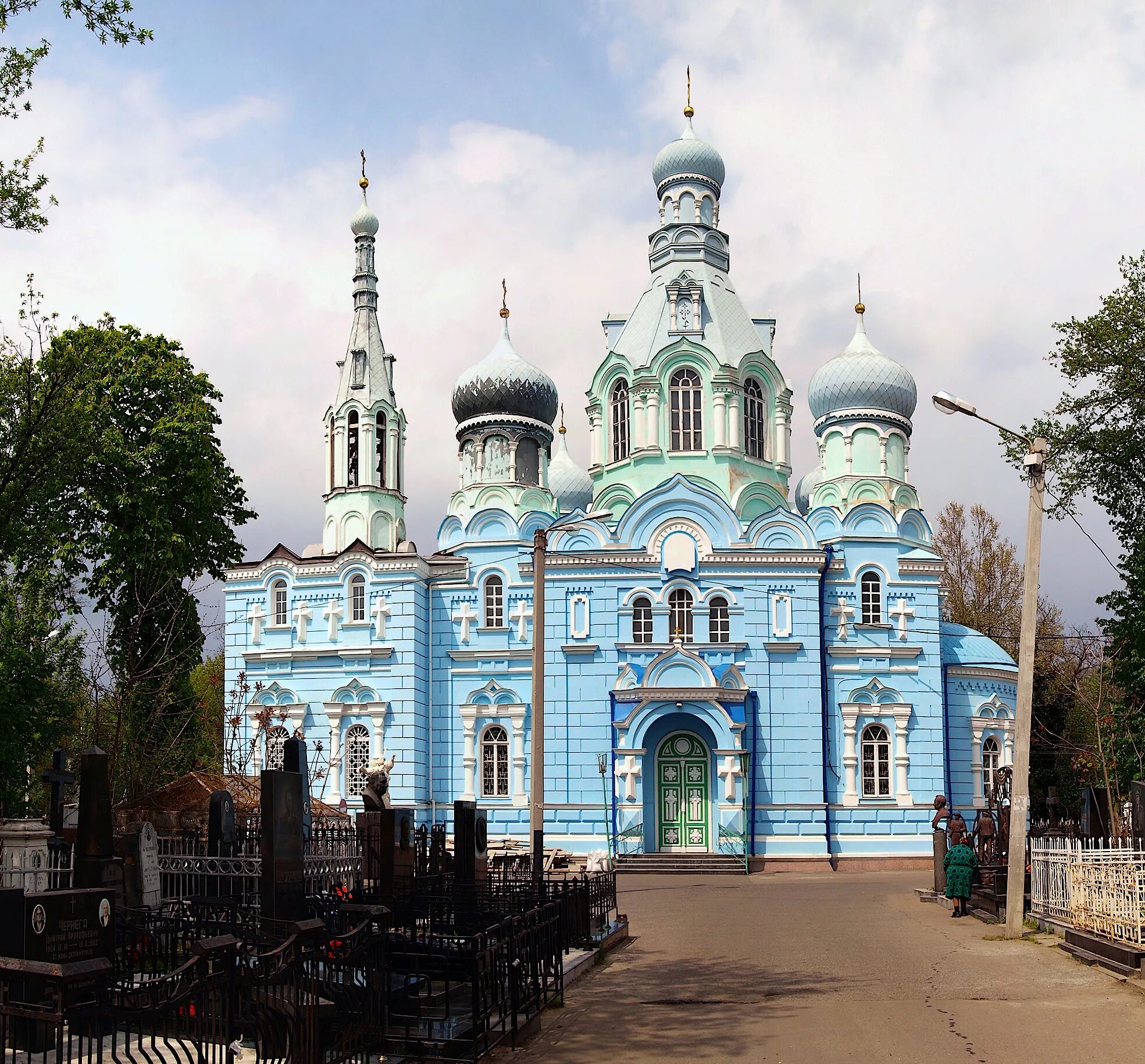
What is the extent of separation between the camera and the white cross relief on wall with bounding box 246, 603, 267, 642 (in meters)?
39.6

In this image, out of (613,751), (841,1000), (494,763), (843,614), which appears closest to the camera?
(841,1000)

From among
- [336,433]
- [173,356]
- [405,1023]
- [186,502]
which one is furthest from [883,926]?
[336,433]

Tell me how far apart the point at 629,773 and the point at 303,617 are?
1068 cm

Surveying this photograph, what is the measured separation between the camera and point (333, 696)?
3847 centimetres

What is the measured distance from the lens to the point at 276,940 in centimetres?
1052

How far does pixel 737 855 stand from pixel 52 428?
2151 cm

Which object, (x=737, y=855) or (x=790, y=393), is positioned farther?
(x=790, y=393)

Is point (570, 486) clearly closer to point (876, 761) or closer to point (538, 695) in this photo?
point (876, 761)

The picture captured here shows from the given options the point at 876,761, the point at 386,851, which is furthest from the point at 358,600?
the point at 386,851

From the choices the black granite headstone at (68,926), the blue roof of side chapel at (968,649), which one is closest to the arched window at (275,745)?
the blue roof of side chapel at (968,649)

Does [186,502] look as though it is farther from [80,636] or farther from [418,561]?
[418,561]

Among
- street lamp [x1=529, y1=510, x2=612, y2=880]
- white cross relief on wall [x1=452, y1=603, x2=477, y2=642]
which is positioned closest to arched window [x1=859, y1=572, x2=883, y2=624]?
white cross relief on wall [x1=452, y1=603, x2=477, y2=642]

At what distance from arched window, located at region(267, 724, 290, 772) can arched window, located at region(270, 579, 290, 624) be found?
3764 millimetres

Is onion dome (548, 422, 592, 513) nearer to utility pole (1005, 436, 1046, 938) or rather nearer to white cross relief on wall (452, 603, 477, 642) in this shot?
white cross relief on wall (452, 603, 477, 642)
